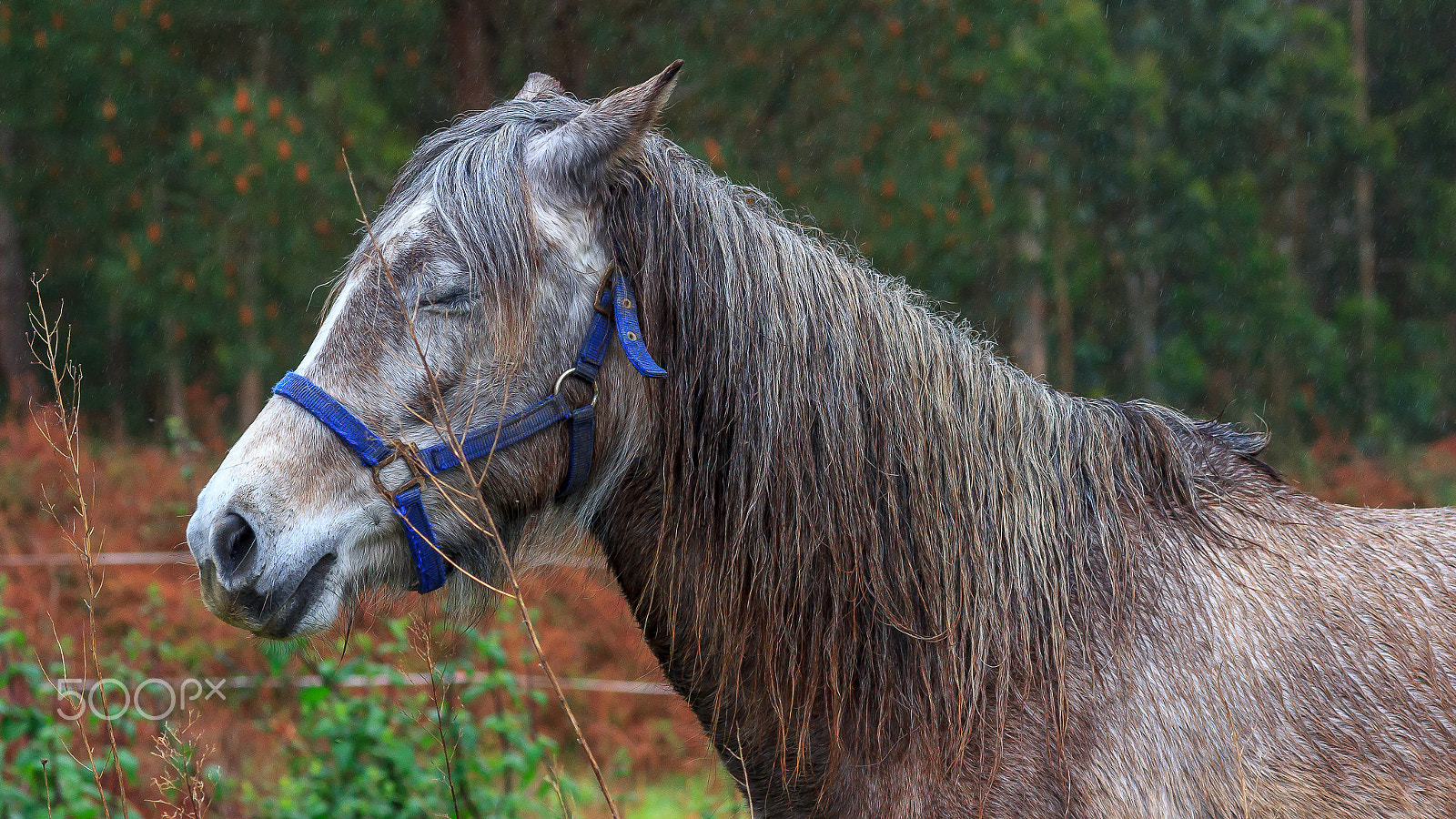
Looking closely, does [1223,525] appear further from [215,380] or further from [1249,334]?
[215,380]

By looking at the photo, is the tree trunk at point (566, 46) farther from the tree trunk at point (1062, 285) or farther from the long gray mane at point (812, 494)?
the tree trunk at point (1062, 285)

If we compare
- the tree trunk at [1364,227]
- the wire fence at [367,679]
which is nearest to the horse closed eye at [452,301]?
the wire fence at [367,679]

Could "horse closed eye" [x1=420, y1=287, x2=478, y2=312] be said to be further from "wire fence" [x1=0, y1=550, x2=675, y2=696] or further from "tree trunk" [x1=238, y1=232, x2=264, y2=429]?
"tree trunk" [x1=238, y1=232, x2=264, y2=429]

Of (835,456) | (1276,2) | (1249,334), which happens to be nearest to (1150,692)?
(835,456)

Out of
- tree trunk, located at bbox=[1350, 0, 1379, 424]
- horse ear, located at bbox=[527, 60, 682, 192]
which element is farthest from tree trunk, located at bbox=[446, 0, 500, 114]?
tree trunk, located at bbox=[1350, 0, 1379, 424]

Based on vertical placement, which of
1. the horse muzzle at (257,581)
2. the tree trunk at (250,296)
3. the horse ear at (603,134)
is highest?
the horse ear at (603,134)

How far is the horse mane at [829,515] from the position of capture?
6.94 ft

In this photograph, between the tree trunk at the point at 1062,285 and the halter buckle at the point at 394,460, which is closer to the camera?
the halter buckle at the point at 394,460

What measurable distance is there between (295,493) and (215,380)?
17.8m

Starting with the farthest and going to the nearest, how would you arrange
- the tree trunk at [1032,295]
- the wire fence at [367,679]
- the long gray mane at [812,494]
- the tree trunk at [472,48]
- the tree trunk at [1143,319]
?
the tree trunk at [1143,319] < the tree trunk at [1032,295] < the tree trunk at [472,48] < the wire fence at [367,679] < the long gray mane at [812,494]

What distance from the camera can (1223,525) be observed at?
7.69 feet

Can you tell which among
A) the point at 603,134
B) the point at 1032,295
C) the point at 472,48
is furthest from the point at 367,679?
the point at 1032,295

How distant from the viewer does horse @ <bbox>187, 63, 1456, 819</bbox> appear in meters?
2.02

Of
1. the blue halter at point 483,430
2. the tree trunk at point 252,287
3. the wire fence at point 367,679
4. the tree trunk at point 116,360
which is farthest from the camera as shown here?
the tree trunk at point 116,360
